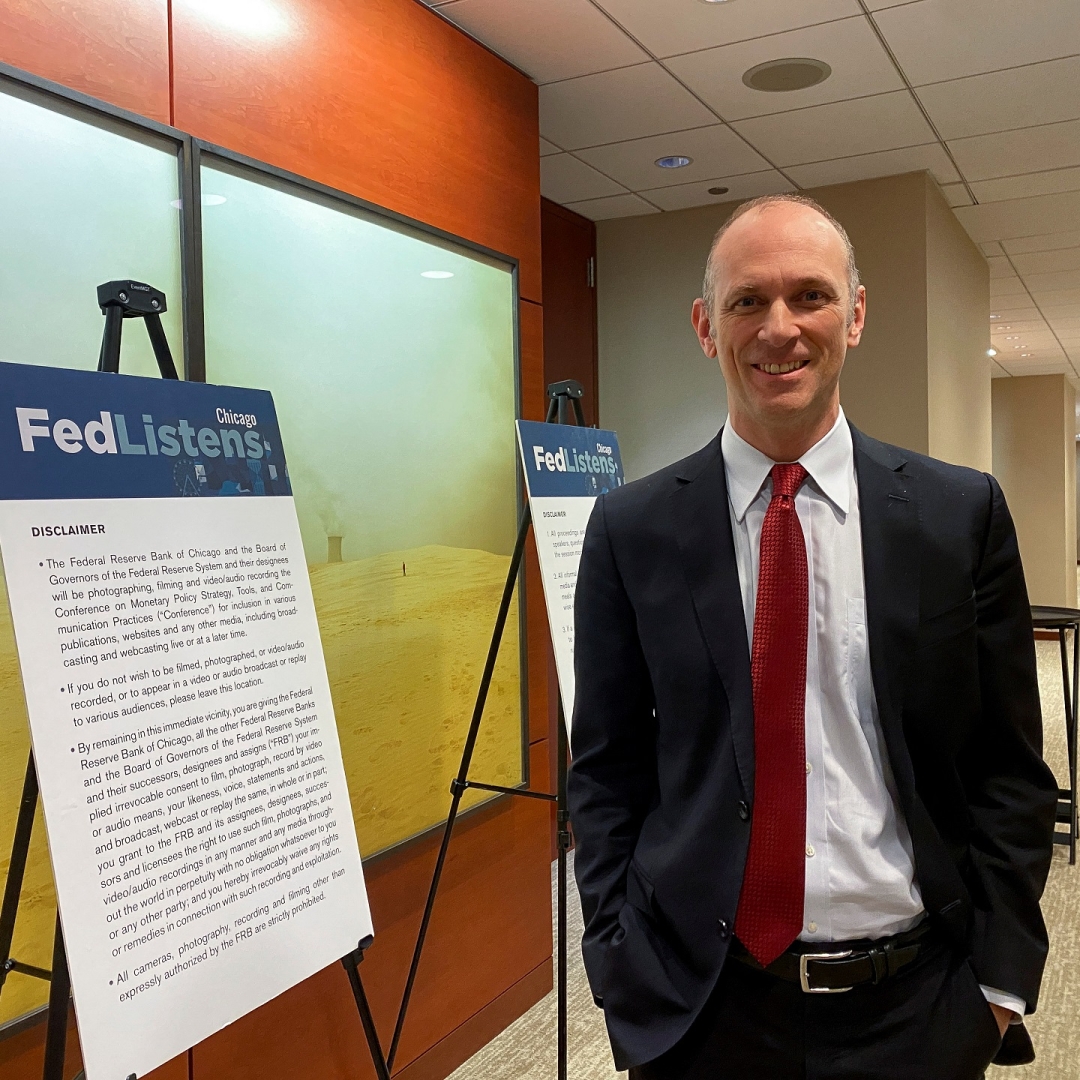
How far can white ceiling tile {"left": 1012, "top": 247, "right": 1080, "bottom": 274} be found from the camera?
6.32m

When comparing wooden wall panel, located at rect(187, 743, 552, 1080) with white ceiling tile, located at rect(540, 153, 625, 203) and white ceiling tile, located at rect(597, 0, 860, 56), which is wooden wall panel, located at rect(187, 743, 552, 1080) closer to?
white ceiling tile, located at rect(597, 0, 860, 56)

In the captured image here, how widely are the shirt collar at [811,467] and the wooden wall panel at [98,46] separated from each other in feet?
4.46

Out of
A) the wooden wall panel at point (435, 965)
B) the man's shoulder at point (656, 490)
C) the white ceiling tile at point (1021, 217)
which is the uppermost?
the white ceiling tile at point (1021, 217)

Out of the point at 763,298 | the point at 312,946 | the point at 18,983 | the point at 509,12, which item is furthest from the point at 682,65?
the point at 18,983

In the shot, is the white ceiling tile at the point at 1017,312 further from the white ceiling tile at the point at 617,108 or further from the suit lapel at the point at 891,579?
the suit lapel at the point at 891,579

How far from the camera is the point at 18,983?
1.76 metres

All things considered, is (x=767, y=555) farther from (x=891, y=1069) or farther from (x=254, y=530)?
(x=254, y=530)

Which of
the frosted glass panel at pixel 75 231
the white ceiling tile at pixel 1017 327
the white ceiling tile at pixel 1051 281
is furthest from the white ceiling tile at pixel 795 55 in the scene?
the white ceiling tile at pixel 1017 327

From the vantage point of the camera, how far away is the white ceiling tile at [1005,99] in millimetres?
3512

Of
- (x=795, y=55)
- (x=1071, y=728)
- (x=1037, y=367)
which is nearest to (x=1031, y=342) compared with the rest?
(x=1037, y=367)

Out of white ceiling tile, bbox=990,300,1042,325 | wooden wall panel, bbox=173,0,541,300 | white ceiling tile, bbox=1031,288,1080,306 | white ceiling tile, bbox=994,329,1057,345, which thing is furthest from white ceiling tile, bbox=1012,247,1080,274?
wooden wall panel, bbox=173,0,541,300

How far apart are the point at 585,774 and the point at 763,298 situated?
0.71 metres

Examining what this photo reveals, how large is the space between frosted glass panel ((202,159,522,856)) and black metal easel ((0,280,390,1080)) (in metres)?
0.49

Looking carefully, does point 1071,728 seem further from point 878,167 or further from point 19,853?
point 19,853
